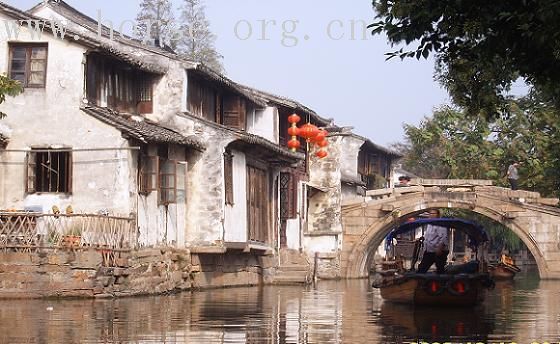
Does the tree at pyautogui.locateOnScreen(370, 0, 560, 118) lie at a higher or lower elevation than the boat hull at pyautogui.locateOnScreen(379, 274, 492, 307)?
higher

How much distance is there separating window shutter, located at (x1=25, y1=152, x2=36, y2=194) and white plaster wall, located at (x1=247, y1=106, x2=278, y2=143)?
11.1m

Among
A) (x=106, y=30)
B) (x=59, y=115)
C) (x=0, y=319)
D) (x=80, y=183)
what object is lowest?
(x=0, y=319)

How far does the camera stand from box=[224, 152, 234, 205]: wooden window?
2956 cm

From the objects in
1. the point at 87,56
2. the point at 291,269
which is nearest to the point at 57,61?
the point at 87,56

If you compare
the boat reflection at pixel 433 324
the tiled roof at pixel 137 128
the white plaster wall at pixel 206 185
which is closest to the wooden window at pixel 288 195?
the white plaster wall at pixel 206 185

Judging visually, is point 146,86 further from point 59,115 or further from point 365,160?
point 365,160

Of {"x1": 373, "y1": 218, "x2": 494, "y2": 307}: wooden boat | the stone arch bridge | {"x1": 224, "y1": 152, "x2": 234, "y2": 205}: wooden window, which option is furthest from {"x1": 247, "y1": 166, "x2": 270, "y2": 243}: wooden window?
{"x1": 373, "y1": 218, "x2": 494, "y2": 307}: wooden boat

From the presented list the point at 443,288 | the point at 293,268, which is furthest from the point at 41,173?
the point at 293,268

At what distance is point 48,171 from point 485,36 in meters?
16.5

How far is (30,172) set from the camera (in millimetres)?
25844

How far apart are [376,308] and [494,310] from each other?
2.25 meters

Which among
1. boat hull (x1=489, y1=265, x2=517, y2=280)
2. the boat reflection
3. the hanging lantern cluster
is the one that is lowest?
the boat reflection

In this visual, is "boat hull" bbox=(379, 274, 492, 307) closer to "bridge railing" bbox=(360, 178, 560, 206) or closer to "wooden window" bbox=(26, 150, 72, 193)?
"wooden window" bbox=(26, 150, 72, 193)

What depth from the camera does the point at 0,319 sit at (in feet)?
56.3
